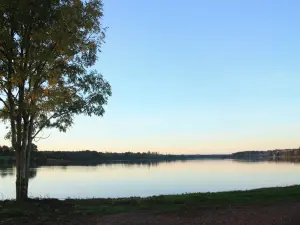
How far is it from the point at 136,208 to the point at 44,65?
7780 millimetres

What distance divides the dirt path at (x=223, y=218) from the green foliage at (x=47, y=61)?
6892 mm

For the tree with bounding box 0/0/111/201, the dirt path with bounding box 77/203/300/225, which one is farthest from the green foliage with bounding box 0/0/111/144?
the dirt path with bounding box 77/203/300/225

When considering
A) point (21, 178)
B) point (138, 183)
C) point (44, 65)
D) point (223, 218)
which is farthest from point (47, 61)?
point (138, 183)

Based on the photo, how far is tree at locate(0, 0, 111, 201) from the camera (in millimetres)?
16734

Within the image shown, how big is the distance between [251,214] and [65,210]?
7136 millimetres

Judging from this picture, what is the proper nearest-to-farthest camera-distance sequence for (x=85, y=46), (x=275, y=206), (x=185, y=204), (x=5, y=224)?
(x=5, y=224) → (x=275, y=206) → (x=185, y=204) → (x=85, y=46)

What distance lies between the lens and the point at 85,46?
18.9m

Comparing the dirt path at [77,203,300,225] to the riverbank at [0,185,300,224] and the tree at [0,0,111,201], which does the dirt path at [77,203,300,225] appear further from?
the tree at [0,0,111,201]

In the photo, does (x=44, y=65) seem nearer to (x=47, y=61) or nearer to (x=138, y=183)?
(x=47, y=61)

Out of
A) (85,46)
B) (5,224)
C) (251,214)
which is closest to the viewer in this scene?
(5,224)

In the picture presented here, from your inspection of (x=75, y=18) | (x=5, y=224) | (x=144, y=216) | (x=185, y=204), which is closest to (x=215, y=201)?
(x=185, y=204)

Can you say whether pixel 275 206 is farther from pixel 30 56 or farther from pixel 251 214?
pixel 30 56

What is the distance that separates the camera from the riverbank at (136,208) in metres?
13.7

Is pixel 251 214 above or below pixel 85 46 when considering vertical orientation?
below
